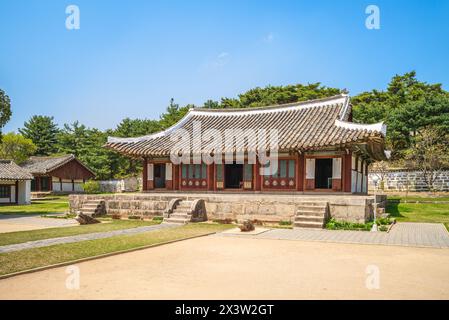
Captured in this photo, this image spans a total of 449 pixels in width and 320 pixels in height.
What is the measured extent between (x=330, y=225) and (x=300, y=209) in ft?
5.21

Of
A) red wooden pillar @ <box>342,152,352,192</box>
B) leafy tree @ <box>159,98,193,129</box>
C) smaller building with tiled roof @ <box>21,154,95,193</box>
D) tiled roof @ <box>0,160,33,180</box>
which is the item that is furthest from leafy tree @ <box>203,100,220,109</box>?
red wooden pillar @ <box>342,152,352,192</box>

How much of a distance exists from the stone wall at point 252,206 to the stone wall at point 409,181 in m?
16.2

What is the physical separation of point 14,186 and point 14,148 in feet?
59.5

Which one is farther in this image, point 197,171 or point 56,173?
point 56,173

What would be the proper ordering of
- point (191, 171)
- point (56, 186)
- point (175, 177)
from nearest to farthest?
point (191, 171), point (175, 177), point (56, 186)

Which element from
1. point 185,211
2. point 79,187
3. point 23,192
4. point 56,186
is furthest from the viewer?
point 79,187

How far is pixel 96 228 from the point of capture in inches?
585

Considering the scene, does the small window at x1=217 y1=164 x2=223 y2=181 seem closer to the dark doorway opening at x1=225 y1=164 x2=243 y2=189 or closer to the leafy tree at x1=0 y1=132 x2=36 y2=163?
the dark doorway opening at x1=225 y1=164 x2=243 y2=189

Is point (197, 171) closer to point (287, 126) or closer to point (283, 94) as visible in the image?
point (287, 126)

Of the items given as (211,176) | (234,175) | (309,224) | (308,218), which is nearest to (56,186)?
(234,175)

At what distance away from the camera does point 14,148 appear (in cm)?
5038

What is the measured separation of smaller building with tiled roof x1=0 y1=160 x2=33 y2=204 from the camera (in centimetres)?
3419
